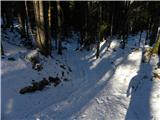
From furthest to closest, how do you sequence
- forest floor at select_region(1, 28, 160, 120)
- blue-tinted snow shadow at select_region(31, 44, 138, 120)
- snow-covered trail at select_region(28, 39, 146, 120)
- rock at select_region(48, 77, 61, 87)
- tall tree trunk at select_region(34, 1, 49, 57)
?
tall tree trunk at select_region(34, 1, 49, 57)
rock at select_region(48, 77, 61, 87)
snow-covered trail at select_region(28, 39, 146, 120)
forest floor at select_region(1, 28, 160, 120)
blue-tinted snow shadow at select_region(31, 44, 138, 120)

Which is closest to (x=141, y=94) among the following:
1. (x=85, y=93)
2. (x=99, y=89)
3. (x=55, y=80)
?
(x=99, y=89)

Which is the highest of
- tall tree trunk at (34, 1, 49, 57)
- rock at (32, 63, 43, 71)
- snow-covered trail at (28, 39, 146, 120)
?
tall tree trunk at (34, 1, 49, 57)

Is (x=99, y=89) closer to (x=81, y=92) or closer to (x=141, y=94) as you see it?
(x=81, y=92)

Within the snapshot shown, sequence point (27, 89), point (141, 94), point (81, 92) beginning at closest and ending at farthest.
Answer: point (27, 89) < point (141, 94) < point (81, 92)

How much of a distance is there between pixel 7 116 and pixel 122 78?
8.90 m

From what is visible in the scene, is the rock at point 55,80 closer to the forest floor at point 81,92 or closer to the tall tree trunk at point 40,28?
the forest floor at point 81,92

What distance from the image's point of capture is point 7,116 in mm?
10445

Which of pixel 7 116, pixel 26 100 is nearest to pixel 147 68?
pixel 26 100

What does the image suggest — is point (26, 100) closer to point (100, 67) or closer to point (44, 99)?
point (44, 99)

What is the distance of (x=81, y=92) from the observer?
1423 centimetres

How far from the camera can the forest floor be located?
1134 centimetres

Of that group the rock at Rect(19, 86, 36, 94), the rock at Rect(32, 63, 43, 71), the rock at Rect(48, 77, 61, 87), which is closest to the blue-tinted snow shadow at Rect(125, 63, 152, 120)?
the rock at Rect(48, 77, 61, 87)

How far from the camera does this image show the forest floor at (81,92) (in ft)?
37.2

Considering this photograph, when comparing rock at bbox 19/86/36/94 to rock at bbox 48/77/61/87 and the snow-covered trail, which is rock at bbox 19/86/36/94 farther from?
rock at bbox 48/77/61/87
